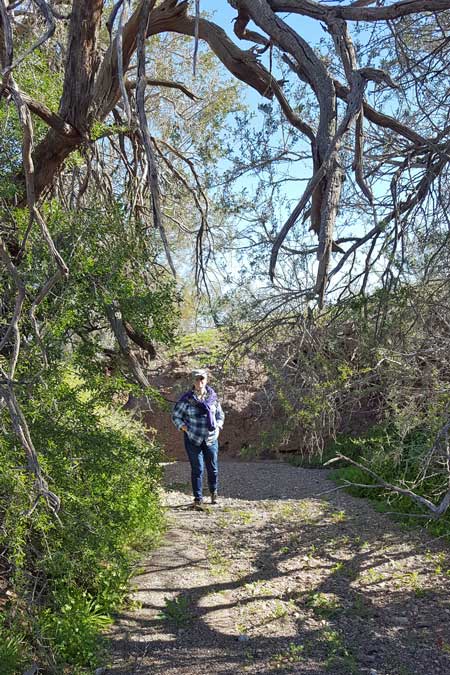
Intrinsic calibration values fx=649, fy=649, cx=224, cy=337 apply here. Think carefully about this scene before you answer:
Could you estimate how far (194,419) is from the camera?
308 inches

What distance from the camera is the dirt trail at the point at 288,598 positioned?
474 centimetres

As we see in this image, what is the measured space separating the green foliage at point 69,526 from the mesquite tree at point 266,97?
64 centimetres

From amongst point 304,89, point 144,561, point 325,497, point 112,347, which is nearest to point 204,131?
point 304,89

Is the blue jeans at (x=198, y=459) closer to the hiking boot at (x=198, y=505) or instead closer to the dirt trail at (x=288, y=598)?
the hiking boot at (x=198, y=505)

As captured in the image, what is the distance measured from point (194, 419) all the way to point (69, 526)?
10.1 ft

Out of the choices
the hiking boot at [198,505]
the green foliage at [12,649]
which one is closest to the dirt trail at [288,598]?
the hiking boot at [198,505]

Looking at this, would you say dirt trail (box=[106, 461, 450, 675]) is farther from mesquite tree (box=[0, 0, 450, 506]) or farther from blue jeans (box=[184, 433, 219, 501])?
mesquite tree (box=[0, 0, 450, 506])

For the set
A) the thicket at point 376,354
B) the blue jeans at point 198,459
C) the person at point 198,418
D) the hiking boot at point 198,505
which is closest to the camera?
the thicket at point 376,354

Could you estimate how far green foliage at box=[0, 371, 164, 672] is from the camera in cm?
437

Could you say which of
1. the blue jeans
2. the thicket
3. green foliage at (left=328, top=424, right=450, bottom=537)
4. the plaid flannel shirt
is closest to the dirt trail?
green foliage at (left=328, top=424, right=450, bottom=537)

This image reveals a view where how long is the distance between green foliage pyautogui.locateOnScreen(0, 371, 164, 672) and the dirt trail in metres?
0.34

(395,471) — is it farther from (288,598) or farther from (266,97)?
(266,97)

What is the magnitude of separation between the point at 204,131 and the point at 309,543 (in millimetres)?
6194

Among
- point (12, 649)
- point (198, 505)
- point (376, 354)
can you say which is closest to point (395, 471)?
point (198, 505)
